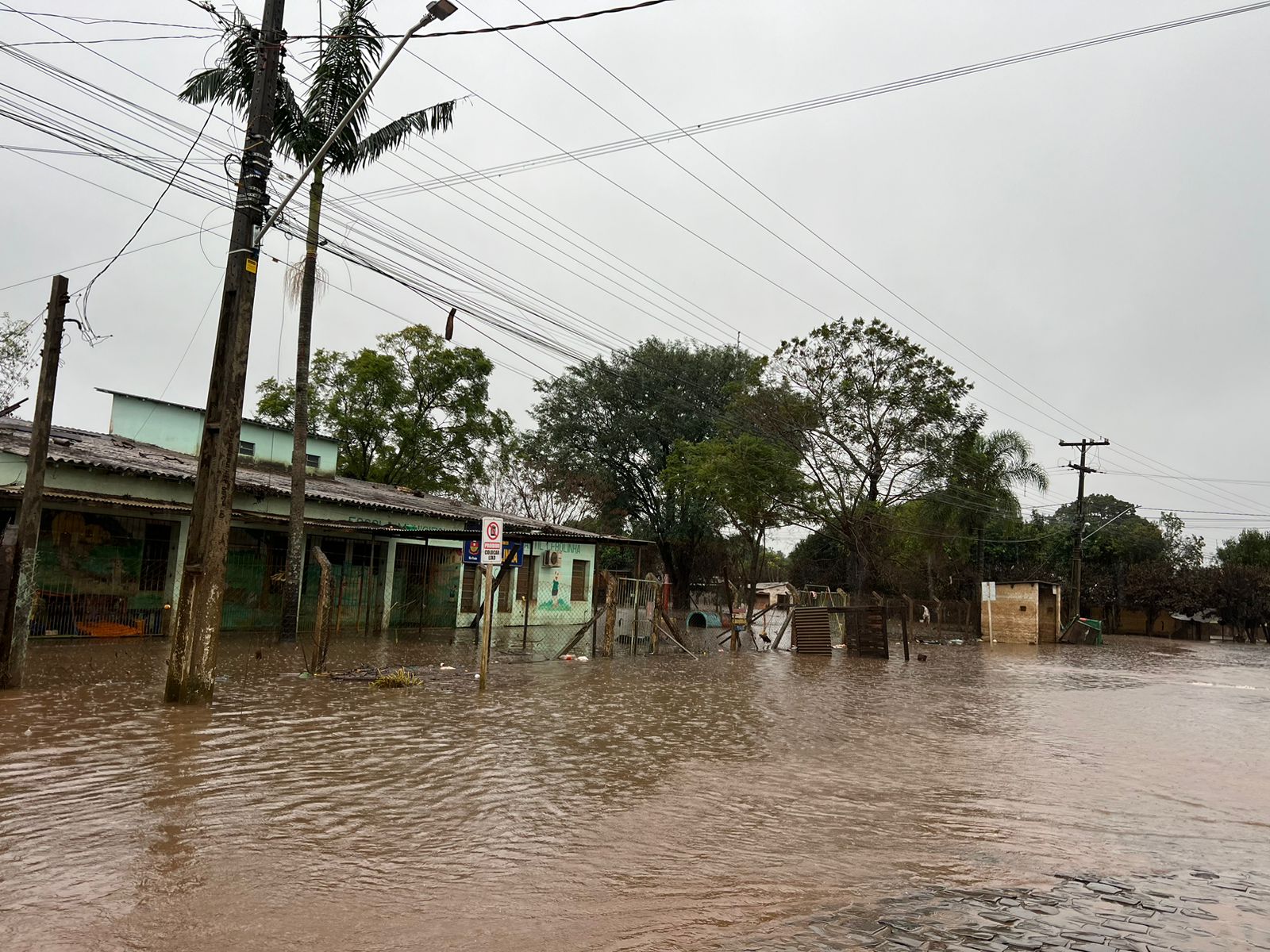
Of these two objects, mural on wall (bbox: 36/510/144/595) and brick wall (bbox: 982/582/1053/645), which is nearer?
mural on wall (bbox: 36/510/144/595)

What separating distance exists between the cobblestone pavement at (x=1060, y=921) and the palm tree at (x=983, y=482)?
123 ft

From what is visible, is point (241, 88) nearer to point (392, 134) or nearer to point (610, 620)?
point (392, 134)

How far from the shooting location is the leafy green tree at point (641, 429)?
51.5 meters

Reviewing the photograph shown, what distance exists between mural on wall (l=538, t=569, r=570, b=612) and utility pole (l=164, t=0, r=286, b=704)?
2185 cm

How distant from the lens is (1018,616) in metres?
41.5

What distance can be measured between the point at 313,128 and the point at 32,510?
1085cm

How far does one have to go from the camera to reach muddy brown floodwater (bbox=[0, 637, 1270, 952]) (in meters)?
4.81

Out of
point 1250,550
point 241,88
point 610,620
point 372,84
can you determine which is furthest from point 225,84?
point 1250,550

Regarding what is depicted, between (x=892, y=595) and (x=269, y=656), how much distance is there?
4623 centimetres

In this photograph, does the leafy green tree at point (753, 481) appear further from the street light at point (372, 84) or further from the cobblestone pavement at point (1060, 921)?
the cobblestone pavement at point (1060, 921)

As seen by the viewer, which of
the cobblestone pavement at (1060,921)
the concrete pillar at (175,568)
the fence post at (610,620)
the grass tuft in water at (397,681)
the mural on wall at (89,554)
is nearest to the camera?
the cobblestone pavement at (1060,921)

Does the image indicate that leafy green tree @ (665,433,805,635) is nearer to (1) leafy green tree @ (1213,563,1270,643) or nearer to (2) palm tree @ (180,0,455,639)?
(2) palm tree @ (180,0,455,639)

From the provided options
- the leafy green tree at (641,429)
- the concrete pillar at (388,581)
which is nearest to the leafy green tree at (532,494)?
the leafy green tree at (641,429)

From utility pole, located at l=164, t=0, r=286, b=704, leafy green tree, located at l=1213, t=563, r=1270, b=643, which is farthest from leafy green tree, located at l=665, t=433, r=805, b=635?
utility pole, located at l=164, t=0, r=286, b=704
